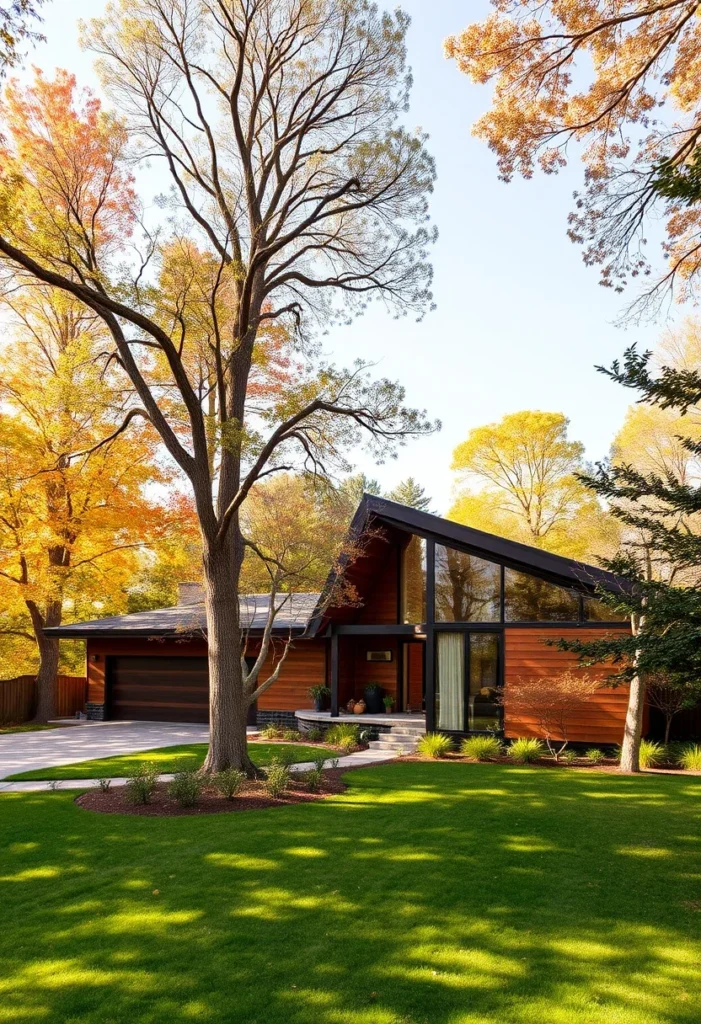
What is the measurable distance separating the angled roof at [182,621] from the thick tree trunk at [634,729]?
7.66m

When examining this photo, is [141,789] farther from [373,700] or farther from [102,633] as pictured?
[102,633]

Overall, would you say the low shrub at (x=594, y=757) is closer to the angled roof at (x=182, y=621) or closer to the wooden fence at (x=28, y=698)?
the angled roof at (x=182, y=621)

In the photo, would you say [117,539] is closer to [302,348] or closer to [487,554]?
[302,348]

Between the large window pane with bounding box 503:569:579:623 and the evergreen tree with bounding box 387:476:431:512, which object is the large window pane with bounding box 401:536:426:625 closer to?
the large window pane with bounding box 503:569:579:623

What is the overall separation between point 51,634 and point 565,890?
17308 millimetres

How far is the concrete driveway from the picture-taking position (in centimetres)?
1348

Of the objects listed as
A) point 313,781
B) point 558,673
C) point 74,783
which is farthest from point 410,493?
point 313,781

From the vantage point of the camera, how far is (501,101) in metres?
8.95

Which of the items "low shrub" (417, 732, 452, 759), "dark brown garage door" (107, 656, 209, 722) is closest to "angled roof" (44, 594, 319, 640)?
"dark brown garage door" (107, 656, 209, 722)

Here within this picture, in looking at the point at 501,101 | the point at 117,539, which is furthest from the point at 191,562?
the point at 501,101

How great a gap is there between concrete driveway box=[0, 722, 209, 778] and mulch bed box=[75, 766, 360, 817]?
9.87ft

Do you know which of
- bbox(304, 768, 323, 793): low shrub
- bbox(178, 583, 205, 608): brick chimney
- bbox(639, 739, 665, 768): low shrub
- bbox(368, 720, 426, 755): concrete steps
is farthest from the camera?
bbox(178, 583, 205, 608): brick chimney

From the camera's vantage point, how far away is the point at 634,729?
38.5 feet

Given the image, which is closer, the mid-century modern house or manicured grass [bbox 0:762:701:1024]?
manicured grass [bbox 0:762:701:1024]
